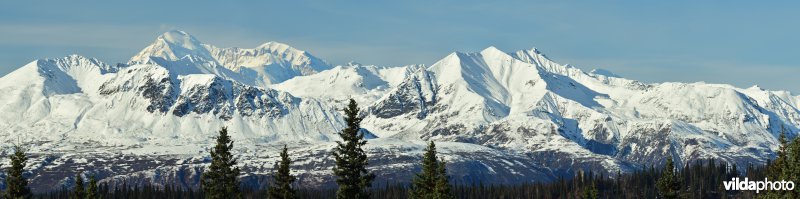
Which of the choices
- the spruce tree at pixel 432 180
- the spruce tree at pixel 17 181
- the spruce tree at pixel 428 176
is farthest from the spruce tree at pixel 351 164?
the spruce tree at pixel 17 181

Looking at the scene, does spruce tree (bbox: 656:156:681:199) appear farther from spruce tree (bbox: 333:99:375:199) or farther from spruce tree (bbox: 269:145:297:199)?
spruce tree (bbox: 269:145:297:199)

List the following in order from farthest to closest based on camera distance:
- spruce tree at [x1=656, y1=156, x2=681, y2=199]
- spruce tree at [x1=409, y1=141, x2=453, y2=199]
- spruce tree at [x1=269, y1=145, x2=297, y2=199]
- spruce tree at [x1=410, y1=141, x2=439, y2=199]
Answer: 1. spruce tree at [x1=656, y1=156, x2=681, y2=199]
2. spruce tree at [x1=410, y1=141, x2=439, y2=199]
3. spruce tree at [x1=409, y1=141, x2=453, y2=199]
4. spruce tree at [x1=269, y1=145, x2=297, y2=199]

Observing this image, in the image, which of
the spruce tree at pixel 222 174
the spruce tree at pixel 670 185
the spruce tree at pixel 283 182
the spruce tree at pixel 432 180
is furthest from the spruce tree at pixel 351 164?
the spruce tree at pixel 670 185

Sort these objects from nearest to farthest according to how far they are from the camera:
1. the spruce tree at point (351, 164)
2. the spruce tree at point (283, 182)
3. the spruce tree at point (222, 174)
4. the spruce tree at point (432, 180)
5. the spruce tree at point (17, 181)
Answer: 1. the spruce tree at point (351, 164)
2. the spruce tree at point (283, 182)
3. the spruce tree at point (432, 180)
4. the spruce tree at point (17, 181)
5. the spruce tree at point (222, 174)

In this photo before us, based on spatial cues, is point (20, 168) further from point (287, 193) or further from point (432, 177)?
point (432, 177)

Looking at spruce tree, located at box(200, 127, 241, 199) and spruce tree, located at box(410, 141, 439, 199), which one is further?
spruce tree, located at box(200, 127, 241, 199)

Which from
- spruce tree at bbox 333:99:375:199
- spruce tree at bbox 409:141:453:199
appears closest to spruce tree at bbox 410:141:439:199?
spruce tree at bbox 409:141:453:199

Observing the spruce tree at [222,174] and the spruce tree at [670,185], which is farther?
the spruce tree at [670,185]

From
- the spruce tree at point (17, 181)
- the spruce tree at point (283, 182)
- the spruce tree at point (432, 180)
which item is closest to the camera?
→ the spruce tree at point (283, 182)

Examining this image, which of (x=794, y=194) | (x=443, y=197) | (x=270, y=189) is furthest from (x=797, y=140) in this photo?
(x=270, y=189)

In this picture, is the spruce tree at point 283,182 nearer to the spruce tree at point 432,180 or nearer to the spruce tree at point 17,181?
the spruce tree at point 432,180

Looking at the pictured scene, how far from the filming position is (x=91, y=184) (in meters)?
129

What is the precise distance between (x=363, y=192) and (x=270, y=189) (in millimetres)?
9064

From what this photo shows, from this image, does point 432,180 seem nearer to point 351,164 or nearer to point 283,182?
point 351,164
